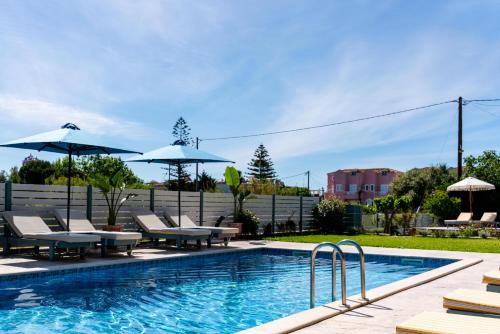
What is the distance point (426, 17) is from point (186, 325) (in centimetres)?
1530

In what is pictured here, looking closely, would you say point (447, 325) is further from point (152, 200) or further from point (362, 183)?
point (362, 183)

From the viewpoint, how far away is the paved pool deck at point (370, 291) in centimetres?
495

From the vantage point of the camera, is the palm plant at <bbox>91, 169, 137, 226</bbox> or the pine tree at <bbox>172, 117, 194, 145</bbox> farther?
the pine tree at <bbox>172, 117, 194, 145</bbox>

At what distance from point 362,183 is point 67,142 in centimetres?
6844

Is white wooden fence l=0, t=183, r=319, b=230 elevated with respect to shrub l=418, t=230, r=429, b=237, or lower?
elevated

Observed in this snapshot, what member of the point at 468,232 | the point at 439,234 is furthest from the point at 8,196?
the point at 468,232

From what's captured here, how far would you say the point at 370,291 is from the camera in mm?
6914

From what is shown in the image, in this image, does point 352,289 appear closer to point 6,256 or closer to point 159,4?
point 6,256

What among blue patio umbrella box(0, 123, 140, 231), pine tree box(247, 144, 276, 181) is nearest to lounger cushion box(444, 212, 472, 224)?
blue patio umbrella box(0, 123, 140, 231)

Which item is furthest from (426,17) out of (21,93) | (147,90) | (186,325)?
(186,325)

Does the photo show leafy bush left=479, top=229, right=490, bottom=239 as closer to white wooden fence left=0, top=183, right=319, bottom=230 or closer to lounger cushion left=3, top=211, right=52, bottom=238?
white wooden fence left=0, top=183, right=319, bottom=230

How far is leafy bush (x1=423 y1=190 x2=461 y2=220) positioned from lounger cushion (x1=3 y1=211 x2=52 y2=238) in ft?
66.9

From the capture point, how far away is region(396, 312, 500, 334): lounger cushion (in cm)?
357

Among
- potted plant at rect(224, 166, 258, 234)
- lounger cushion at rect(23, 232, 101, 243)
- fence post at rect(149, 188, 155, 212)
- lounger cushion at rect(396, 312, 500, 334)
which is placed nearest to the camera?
lounger cushion at rect(396, 312, 500, 334)
